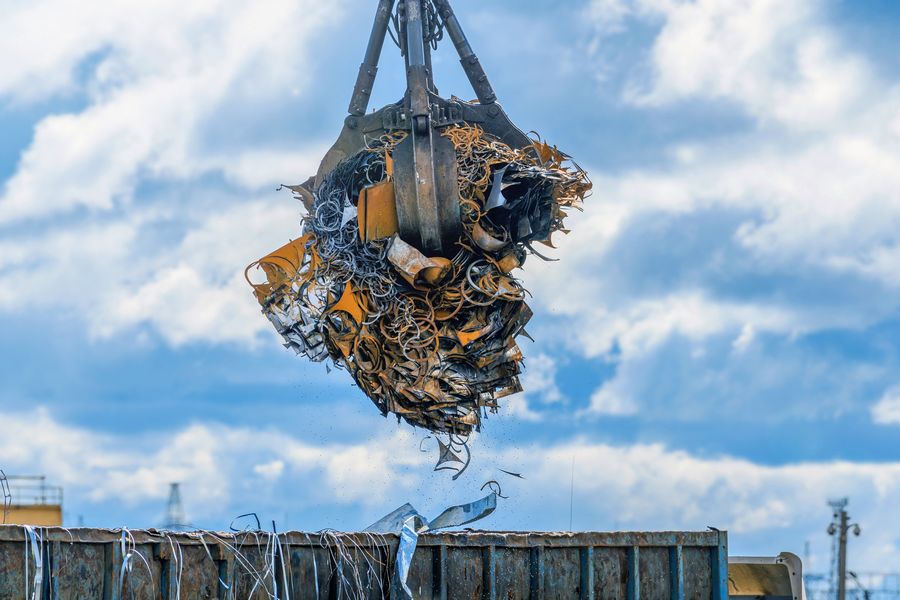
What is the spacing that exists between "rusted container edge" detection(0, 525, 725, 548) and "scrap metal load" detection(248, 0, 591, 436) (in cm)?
324

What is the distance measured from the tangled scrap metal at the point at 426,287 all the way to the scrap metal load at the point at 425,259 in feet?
0.06

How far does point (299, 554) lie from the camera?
1196 cm

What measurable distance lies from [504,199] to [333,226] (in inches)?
86.9

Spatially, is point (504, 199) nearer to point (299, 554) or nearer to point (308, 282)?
point (308, 282)

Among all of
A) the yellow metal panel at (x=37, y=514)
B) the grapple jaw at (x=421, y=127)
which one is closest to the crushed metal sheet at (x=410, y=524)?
the grapple jaw at (x=421, y=127)

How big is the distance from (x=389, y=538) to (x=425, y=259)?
4605mm

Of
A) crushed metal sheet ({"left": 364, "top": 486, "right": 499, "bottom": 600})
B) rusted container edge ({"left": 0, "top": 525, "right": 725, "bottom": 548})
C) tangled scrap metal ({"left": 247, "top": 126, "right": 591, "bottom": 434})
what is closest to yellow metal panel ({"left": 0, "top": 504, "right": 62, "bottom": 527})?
tangled scrap metal ({"left": 247, "top": 126, "right": 591, "bottom": 434})

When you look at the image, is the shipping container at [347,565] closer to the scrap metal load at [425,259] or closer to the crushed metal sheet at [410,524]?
the crushed metal sheet at [410,524]

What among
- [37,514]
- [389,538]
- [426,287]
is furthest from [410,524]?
[37,514]

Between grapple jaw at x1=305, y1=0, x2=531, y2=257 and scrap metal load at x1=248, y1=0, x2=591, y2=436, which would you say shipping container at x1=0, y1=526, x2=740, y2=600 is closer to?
scrap metal load at x1=248, y1=0, x2=591, y2=436

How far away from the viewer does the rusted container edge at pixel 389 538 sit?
10.7 m

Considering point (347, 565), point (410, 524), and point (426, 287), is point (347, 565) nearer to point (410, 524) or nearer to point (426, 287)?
point (410, 524)

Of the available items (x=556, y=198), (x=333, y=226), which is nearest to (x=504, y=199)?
(x=556, y=198)

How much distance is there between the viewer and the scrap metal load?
16.2 m
